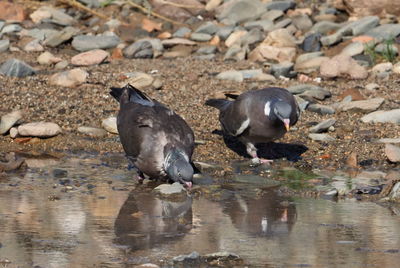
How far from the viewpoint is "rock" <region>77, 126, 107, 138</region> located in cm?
1003

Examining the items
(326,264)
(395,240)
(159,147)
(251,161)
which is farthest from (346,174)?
(326,264)

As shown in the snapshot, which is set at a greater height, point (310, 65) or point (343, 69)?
point (343, 69)

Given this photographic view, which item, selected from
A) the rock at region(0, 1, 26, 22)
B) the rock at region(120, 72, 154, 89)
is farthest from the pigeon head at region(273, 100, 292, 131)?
the rock at region(0, 1, 26, 22)

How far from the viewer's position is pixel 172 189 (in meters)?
7.67

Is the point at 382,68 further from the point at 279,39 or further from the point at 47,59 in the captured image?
the point at 47,59

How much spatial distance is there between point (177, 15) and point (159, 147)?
9.15 meters

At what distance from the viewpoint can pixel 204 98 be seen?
11625 mm

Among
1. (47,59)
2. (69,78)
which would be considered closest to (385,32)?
(47,59)

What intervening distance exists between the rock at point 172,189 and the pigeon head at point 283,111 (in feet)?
4.76

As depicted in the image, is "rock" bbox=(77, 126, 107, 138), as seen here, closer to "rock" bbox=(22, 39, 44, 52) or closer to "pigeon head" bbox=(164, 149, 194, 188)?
"pigeon head" bbox=(164, 149, 194, 188)

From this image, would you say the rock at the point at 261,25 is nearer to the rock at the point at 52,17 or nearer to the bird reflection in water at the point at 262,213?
the rock at the point at 52,17

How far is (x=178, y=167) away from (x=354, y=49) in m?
7.19

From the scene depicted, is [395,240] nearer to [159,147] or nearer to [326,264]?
[326,264]

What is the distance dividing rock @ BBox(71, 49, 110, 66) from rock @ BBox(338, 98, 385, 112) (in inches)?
160
